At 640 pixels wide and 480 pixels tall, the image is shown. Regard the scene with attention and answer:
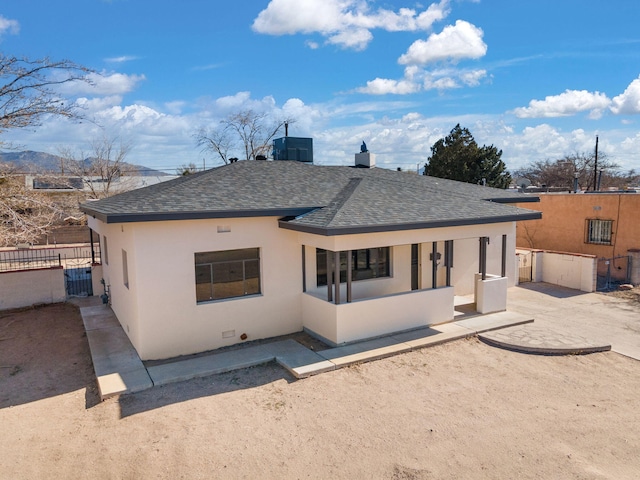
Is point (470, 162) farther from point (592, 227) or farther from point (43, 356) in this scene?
point (43, 356)

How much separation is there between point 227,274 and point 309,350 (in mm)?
2570

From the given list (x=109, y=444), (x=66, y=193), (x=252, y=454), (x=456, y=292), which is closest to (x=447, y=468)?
(x=252, y=454)

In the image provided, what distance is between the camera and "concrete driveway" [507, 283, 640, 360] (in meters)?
11.2

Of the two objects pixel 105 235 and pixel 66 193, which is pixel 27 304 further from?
pixel 66 193

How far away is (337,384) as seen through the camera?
8570 millimetres

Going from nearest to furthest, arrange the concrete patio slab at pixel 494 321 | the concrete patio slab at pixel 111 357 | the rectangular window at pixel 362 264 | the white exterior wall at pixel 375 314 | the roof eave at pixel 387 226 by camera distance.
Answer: the concrete patio slab at pixel 111 357, the roof eave at pixel 387 226, the white exterior wall at pixel 375 314, the concrete patio slab at pixel 494 321, the rectangular window at pixel 362 264

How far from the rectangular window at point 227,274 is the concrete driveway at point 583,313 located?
25.3 ft

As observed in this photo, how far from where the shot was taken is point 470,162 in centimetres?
3281

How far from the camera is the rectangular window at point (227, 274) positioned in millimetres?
10219

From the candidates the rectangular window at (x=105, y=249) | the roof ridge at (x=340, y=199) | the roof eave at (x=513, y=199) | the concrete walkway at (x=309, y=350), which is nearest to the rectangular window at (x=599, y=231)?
the roof eave at (x=513, y=199)

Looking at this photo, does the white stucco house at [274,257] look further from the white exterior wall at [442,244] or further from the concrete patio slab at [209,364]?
the concrete patio slab at [209,364]

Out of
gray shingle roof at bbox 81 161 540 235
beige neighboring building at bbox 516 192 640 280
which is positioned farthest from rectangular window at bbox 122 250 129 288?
beige neighboring building at bbox 516 192 640 280

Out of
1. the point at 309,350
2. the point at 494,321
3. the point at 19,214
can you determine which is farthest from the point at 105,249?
the point at 494,321

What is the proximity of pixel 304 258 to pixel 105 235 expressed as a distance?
6.40 meters
